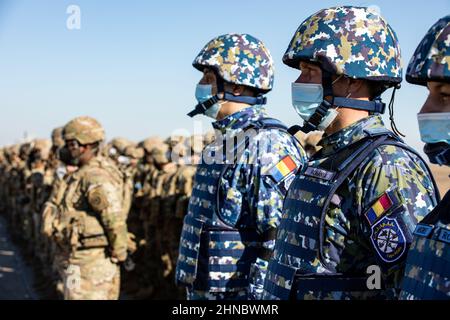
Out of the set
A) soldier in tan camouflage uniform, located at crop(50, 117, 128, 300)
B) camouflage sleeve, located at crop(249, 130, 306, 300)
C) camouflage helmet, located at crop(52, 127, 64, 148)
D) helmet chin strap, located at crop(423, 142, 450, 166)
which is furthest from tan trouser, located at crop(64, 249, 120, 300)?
camouflage helmet, located at crop(52, 127, 64, 148)

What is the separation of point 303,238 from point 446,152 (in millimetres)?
736

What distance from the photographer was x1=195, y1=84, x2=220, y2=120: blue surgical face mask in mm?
4129

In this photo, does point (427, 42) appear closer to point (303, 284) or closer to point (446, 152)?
point (446, 152)

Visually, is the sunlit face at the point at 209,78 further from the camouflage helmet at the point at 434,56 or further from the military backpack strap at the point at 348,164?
the camouflage helmet at the point at 434,56

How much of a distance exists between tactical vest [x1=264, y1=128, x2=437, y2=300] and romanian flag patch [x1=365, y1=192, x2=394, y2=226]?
0.19m

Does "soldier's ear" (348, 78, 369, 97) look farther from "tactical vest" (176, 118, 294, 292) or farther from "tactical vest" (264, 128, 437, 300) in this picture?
"tactical vest" (176, 118, 294, 292)

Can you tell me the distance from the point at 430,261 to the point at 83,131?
16.8ft

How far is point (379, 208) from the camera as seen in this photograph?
7.50 feet

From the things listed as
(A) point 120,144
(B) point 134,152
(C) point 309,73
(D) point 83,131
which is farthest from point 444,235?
(A) point 120,144

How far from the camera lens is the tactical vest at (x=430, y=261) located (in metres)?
1.91

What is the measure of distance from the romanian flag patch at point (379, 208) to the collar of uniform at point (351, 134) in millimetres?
389

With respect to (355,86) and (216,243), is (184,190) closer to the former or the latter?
(216,243)
